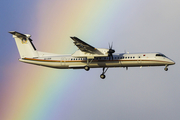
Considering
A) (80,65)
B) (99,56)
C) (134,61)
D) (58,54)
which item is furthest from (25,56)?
(134,61)

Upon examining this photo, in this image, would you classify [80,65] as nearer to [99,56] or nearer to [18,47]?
[99,56]

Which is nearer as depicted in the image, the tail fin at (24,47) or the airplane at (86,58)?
the airplane at (86,58)

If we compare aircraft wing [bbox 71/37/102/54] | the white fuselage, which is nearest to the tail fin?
the white fuselage

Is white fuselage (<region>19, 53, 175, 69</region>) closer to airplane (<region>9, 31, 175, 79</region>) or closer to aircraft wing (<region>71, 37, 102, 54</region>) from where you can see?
airplane (<region>9, 31, 175, 79</region>)

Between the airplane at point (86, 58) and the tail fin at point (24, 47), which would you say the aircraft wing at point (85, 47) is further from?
the tail fin at point (24, 47)

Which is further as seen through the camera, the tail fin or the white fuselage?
the tail fin

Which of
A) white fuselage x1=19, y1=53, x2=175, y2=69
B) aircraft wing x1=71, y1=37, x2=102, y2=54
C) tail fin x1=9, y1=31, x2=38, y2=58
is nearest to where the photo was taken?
aircraft wing x1=71, y1=37, x2=102, y2=54

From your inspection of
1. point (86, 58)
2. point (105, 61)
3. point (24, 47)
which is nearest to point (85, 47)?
point (86, 58)

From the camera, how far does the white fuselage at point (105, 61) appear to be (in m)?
28.3

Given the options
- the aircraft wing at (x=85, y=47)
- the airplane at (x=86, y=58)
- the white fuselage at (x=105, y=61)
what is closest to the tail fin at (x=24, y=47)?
the airplane at (x=86, y=58)

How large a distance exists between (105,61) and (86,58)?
2517mm

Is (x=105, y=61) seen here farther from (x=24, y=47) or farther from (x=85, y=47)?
(x=24, y=47)

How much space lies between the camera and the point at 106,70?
105 feet

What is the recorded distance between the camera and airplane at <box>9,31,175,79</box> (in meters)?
28.4
